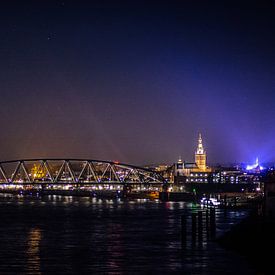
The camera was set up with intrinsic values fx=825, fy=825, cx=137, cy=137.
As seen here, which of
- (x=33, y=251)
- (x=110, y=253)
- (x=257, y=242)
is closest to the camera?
(x=257, y=242)

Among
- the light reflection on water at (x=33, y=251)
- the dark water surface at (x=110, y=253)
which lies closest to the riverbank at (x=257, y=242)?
the dark water surface at (x=110, y=253)

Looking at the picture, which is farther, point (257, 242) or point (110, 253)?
point (110, 253)

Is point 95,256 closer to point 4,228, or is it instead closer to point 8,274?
point 8,274

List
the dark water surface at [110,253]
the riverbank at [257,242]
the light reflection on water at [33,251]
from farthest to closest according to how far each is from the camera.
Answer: the light reflection on water at [33,251] → the dark water surface at [110,253] → the riverbank at [257,242]

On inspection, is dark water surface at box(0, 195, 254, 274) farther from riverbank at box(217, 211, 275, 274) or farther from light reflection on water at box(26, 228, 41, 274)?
riverbank at box(217, 211, 275, 274)

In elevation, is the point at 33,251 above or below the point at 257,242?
below

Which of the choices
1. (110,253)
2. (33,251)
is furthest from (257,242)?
(33,251)

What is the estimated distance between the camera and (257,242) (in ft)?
135

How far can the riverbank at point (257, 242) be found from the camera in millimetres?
38188

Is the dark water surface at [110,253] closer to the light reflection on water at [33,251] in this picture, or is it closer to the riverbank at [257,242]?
the light reflection on water at [33,251]

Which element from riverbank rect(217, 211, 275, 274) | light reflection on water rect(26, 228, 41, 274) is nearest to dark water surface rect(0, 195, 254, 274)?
light reflection on water rect(26, 228, 41, 274)

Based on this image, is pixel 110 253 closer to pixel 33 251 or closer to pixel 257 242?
pixel 33 251

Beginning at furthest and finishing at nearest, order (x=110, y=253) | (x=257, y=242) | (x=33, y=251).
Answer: (x=33, y=251) < (x=110, y=253) < (x=257, y=242)

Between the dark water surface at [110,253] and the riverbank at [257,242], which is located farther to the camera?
the dark water surface at [110,253]
